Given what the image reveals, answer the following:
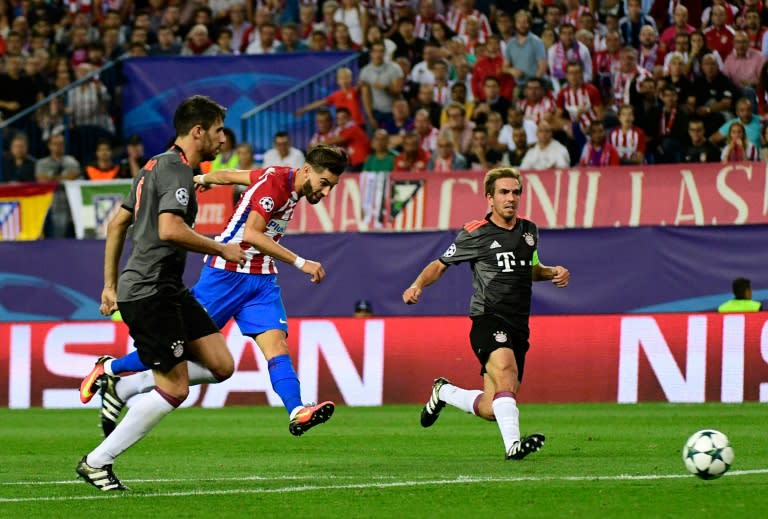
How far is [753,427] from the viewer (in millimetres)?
13609

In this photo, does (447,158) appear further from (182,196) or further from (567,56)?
(182,196)

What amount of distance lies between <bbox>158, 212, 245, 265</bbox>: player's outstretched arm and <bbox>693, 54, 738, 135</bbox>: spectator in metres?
13.7

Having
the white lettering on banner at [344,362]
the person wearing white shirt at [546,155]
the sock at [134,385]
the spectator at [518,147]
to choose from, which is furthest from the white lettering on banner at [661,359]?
the sock at [134,385]

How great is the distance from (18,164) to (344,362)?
780 cm

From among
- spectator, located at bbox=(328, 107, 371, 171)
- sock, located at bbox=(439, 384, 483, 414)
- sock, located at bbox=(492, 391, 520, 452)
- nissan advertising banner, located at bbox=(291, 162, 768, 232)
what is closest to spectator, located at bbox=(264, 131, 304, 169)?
spectator, located at bbox=(328, 107, 371, 171)

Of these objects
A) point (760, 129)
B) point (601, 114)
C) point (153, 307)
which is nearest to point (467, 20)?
point (601, 114)

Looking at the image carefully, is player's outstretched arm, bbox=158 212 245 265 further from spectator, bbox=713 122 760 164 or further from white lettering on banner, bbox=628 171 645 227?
spectator, bbox=713 122 760 164

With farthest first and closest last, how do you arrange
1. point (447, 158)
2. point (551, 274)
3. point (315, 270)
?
point (447, 158) < point (551, 274) < point (315, 270)

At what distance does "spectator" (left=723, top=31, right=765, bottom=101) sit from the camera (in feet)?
71.2

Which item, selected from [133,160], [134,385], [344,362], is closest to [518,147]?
[344,362]

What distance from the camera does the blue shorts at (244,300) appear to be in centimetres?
1158

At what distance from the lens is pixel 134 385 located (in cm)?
1124

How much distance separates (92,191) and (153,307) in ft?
43.5

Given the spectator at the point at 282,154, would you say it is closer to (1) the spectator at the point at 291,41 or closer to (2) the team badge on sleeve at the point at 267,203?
(1) the spectator at the point at 291,41
